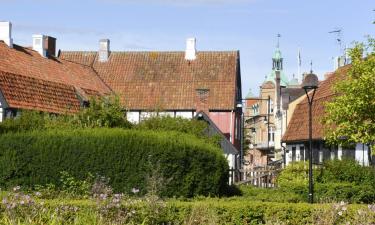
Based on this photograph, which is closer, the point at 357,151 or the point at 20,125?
the point at 20,125

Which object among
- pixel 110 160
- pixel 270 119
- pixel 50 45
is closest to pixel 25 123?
pixel 110 160

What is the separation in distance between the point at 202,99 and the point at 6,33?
562 inches

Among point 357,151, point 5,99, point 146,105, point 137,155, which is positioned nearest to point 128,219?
point 137,155

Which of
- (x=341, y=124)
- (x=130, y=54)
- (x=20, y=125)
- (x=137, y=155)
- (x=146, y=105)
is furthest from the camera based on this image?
(x=130, y=54)

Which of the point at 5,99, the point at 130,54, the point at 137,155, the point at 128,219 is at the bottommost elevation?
the point at 128,219

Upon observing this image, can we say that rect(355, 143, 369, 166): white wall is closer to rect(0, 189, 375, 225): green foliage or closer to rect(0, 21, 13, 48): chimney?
rect(0, 189, 375, 225): green foliage

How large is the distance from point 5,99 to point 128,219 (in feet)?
64.1

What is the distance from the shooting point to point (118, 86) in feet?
170

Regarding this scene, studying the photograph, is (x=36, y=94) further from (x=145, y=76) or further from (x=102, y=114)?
(x=145, y=76)

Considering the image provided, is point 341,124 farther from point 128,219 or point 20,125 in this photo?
point 128,219

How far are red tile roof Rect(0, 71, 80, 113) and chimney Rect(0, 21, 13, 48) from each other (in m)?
5.31

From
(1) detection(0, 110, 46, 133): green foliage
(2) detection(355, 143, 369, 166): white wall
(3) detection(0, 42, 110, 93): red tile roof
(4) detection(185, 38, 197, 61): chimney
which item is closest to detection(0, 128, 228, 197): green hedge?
(1) detection(0, 110, 46, 133): green foliage

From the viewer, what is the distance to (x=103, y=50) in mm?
55562

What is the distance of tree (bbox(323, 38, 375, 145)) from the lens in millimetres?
26016
